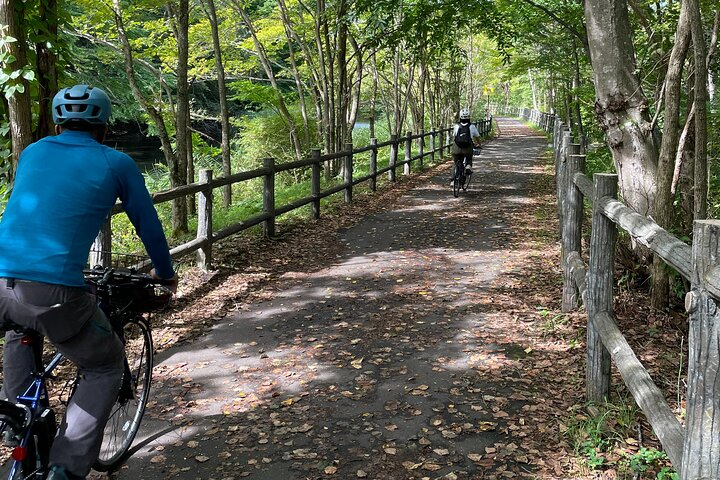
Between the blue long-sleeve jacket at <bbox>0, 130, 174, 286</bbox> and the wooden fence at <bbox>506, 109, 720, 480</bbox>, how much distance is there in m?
2.44

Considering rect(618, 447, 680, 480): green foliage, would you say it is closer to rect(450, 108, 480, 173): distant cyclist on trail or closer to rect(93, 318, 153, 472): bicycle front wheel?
rect(93, 318, 153, 472): bicycle front wheel

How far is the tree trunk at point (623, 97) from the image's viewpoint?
677 cm

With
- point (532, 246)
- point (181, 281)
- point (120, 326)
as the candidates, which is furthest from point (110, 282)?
point (532, 246)

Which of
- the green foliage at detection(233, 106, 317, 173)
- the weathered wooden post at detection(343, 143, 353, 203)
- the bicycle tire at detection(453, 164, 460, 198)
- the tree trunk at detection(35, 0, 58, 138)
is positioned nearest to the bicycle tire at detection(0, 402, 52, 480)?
the tree trunk at detection(35, 0, 58, 138)

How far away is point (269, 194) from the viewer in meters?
9.64

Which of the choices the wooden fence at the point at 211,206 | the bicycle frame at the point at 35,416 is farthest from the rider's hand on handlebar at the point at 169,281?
the wooden fence at the point at 211,206

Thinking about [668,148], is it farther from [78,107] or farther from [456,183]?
[456,183]

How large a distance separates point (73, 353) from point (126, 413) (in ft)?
4.31

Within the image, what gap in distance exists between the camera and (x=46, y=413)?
2.81m

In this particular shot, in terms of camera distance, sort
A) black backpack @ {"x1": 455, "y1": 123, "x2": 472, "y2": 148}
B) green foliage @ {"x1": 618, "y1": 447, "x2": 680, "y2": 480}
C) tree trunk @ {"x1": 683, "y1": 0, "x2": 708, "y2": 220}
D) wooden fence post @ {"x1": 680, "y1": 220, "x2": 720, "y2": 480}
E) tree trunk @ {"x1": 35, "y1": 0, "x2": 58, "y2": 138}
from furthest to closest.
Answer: black backpack @ {"x1": 455, "y1": 123, "x2": 472, "y2": 148}
tree trunk @ {"x1": 35, "y1": 0, "x2": 58, "y2": 138}
tree trunk @ {"x1": 683, "y1": 0, "x2": 708, "y2": 220}
green foliage @ {"x1": 618, "y1": 447, "x2": 680, "y2": 480}
wooden fence post @ {"x1": 680, "y1": 220, "x2": 720, "y2": 480}

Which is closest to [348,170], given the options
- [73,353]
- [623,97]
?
[623,97]

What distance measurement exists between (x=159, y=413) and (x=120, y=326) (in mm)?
1296

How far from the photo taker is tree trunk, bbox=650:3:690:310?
231 inches

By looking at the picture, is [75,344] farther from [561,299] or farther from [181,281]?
[561,299]
